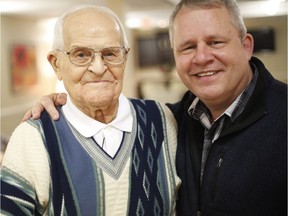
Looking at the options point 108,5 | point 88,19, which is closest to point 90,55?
point 88,19

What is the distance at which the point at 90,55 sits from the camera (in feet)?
4.17

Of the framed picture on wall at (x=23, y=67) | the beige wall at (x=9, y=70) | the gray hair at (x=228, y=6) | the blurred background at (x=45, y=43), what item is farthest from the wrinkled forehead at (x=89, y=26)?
the framed picture on wall at (x=23, y=67)

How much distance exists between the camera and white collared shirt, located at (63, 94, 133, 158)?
130 cm

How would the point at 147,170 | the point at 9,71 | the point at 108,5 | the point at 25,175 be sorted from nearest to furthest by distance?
the point at 25,175
the point at 147,170
the point at 108,5
the point at 9,71

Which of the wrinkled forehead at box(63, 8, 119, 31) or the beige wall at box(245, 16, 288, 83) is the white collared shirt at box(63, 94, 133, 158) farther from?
the beige wall at box(245, 16, 288, 83)

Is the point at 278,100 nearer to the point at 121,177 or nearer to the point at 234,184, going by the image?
the point at 234,184

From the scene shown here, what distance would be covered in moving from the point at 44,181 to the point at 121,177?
265 millimetres

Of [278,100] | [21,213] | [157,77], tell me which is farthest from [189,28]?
[157,77]

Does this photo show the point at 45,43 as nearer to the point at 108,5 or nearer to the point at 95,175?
the point at 108,5

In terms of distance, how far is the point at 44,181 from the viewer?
45.4 inches

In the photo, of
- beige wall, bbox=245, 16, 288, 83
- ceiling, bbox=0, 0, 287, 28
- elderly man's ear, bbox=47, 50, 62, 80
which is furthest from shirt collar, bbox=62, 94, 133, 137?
beige wall, bbox=245, 16, 288, 83

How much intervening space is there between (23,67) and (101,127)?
6.64 m

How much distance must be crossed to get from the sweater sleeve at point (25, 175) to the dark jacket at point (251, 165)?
0.58 metres

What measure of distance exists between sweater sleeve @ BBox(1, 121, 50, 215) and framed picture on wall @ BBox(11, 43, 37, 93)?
6.36m
